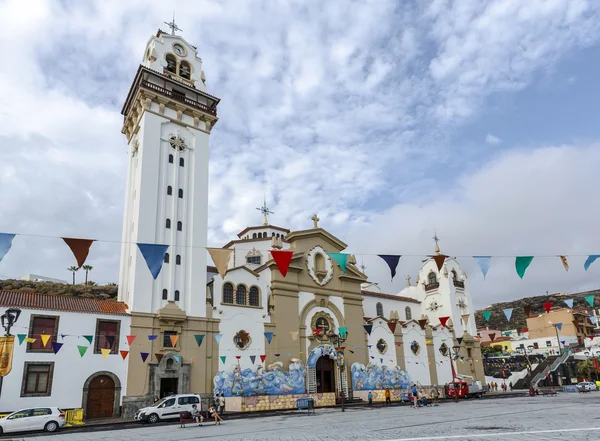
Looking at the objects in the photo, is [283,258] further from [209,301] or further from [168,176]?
[168,176]

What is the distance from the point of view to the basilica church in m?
32.5

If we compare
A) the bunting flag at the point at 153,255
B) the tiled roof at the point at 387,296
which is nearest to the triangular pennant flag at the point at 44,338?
the bunting flag at the point at 153,255

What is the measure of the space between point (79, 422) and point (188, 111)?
2452cm

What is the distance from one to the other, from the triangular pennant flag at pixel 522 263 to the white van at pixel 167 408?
19202 mm

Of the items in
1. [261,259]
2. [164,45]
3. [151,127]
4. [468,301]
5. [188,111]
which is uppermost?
[164,45]

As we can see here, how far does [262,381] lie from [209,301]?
7096 mm

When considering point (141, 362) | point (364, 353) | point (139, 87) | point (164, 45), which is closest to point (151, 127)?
point (139, 87)

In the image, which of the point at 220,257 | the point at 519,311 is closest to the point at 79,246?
the point at 220,257

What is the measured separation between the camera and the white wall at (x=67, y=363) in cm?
2638

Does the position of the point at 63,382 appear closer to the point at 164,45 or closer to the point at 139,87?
the point at 139,87

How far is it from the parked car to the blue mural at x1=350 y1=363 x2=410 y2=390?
24.0m

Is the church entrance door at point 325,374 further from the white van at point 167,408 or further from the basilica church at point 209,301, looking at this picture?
the white van at point 167,408

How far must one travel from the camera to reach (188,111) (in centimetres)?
3941

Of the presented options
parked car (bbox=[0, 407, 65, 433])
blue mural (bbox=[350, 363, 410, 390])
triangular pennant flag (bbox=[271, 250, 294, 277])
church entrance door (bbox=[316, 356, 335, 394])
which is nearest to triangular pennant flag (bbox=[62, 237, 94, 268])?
parked car (bbox=[0, 407, 65, 433])
